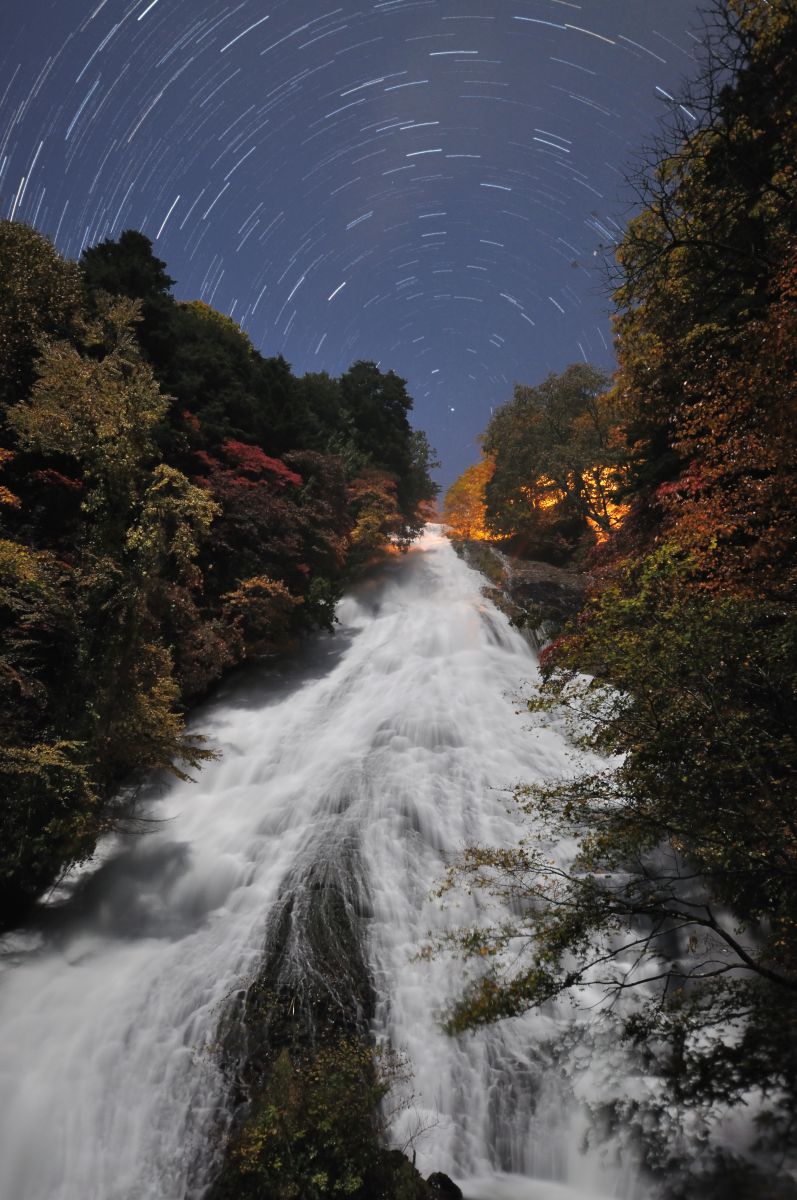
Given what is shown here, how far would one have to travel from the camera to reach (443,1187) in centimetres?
498

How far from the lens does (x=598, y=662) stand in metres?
5.81

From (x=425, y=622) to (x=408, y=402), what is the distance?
17.4m

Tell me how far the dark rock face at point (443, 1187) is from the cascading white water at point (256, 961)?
0.38m

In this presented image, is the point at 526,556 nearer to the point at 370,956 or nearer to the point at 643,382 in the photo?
the point at 643,382

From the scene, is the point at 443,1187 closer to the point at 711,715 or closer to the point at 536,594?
the point at 711,715

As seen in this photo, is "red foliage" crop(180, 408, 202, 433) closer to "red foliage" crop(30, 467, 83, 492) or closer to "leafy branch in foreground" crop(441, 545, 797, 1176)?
"red foliage" crop(30, 467, 83, 492)

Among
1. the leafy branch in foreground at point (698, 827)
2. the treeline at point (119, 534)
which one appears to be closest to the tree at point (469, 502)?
the treeline at point (119, 534)

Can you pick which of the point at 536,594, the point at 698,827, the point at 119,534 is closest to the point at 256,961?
the point at 698,827

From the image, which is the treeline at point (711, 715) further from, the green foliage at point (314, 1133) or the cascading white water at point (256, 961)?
the green foliage at point (314, 1133)

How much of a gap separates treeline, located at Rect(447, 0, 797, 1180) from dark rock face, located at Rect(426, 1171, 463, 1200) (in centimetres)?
182

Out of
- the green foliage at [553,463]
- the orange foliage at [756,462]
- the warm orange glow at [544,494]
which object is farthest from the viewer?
the warm orange glow at [544,494]

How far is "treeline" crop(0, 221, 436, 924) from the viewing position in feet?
25.5

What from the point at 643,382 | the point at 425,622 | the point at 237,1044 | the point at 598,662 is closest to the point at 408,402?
the point at 425,622

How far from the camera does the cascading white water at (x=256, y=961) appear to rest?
17.3 feet
